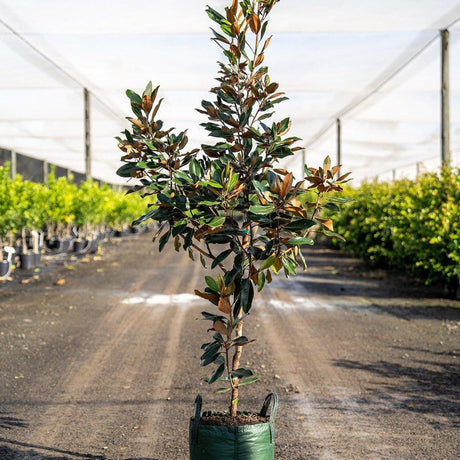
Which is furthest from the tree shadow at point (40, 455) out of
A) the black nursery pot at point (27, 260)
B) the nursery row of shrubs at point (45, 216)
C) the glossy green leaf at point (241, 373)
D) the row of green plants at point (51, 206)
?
the black nursery pot at point (27, 260)

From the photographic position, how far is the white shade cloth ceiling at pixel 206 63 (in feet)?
32.1

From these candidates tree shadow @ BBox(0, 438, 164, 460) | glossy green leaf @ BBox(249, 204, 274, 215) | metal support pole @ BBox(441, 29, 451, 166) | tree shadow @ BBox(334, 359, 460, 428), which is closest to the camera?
glossy green leaf @ BBox(249, 204, 274, 215)

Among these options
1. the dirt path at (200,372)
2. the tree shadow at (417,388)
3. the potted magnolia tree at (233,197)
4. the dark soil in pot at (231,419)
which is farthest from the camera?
the tree shadow at (417,388)

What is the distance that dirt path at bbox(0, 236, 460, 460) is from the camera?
3990mm

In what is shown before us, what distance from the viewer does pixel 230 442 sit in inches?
111

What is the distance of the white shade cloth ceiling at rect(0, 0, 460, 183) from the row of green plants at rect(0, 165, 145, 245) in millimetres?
2329

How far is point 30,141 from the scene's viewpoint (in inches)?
907

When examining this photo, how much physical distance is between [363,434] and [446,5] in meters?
7.36

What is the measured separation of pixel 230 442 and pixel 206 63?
10.8 m

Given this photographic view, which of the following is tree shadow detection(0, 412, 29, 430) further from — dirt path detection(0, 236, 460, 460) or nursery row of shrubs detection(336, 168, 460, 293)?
nursery row of shrubs detection(336, 168, 460, 293)

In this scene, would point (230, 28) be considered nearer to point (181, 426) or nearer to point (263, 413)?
point (263, 413)

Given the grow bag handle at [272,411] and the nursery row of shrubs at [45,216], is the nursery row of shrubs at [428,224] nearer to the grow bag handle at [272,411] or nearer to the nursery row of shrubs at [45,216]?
the grow bag handle at [272,411]

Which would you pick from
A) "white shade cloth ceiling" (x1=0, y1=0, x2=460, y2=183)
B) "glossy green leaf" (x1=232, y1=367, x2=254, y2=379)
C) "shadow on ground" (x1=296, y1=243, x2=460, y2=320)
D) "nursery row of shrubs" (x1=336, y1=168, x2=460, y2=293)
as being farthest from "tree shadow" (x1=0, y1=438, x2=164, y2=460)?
"white shade cloth ceiling" (x1=0, y1=0, x2=460, y2=183)

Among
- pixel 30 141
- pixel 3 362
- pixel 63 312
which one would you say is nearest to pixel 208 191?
pixel 3 362
